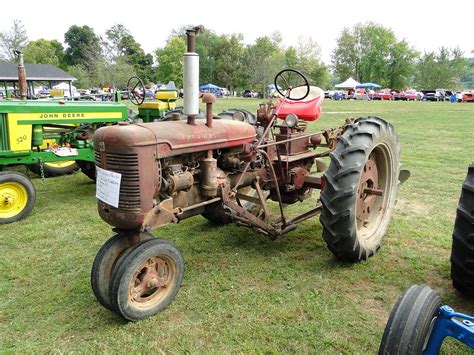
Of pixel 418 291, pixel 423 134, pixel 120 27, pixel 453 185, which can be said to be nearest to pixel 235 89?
pixel 120 27

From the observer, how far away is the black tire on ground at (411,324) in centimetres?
201

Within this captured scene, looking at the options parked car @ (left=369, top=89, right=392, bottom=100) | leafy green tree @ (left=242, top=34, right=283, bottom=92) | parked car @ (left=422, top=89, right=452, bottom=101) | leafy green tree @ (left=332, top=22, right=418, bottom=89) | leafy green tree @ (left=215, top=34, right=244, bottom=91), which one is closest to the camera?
parked car @ (left=422, top=89, right=452, bottom=101)

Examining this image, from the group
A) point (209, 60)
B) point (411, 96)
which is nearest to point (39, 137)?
point (411, 96)

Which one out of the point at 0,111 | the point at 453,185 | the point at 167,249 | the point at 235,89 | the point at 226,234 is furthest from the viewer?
the point at 235,89

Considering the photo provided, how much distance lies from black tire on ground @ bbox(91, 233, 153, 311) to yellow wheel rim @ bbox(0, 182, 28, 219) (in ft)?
8.82

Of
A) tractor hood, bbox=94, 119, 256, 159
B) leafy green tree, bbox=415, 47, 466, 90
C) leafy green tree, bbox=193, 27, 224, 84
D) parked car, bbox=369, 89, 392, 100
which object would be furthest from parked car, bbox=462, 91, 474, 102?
tractor hood, bbox=94, 119, 256, 159

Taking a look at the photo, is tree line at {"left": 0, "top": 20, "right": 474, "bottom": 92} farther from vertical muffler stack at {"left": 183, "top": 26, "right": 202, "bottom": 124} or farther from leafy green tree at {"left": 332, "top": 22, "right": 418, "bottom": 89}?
vertical muffler stack at {"left": 183, "top": 26, "right": 202, "bottom": 124}

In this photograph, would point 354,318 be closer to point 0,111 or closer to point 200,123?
point 200,123

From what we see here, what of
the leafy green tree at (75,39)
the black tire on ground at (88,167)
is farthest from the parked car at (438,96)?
the leafy green tree at (75,39)

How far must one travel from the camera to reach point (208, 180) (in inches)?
132

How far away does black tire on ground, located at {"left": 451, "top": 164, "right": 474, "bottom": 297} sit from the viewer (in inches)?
105

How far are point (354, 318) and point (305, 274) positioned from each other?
0.69 m

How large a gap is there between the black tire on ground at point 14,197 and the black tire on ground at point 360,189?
11.8ft

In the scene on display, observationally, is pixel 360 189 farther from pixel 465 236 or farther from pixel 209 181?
pixel 209 181
